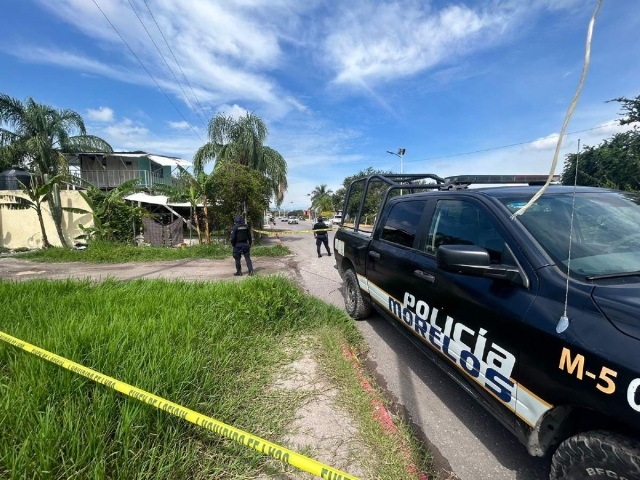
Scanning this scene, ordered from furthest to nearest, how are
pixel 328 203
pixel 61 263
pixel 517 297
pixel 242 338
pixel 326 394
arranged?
pixel 328 203 → pixel 61 263 → pixel 242 338 → pixel 326 394 → pixel 517 297

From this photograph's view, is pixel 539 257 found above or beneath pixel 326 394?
above

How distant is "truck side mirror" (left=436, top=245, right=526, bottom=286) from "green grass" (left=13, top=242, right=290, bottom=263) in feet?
34.8

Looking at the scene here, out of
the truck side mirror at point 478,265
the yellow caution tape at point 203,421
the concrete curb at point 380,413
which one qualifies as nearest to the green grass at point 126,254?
the concrete curb at point 380,413

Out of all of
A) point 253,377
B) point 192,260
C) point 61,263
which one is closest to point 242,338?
point 253,377

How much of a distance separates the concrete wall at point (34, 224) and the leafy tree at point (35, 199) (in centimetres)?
A: 24

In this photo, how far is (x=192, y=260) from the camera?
36.0 feet

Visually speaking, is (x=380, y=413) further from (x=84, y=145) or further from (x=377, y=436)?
(x=84, y=145)

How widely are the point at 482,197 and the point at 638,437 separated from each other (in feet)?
5.16

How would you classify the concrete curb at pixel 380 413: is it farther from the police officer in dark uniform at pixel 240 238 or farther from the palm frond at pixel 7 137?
the palm frond at pixel 7 137

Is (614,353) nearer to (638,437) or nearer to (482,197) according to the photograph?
(638,437)

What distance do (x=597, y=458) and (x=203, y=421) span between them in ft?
6.39

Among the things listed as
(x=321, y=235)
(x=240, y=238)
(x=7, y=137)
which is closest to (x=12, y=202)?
(x=7, y=137)

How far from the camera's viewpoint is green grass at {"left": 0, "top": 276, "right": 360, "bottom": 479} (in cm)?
168

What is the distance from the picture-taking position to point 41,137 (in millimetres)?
14078
